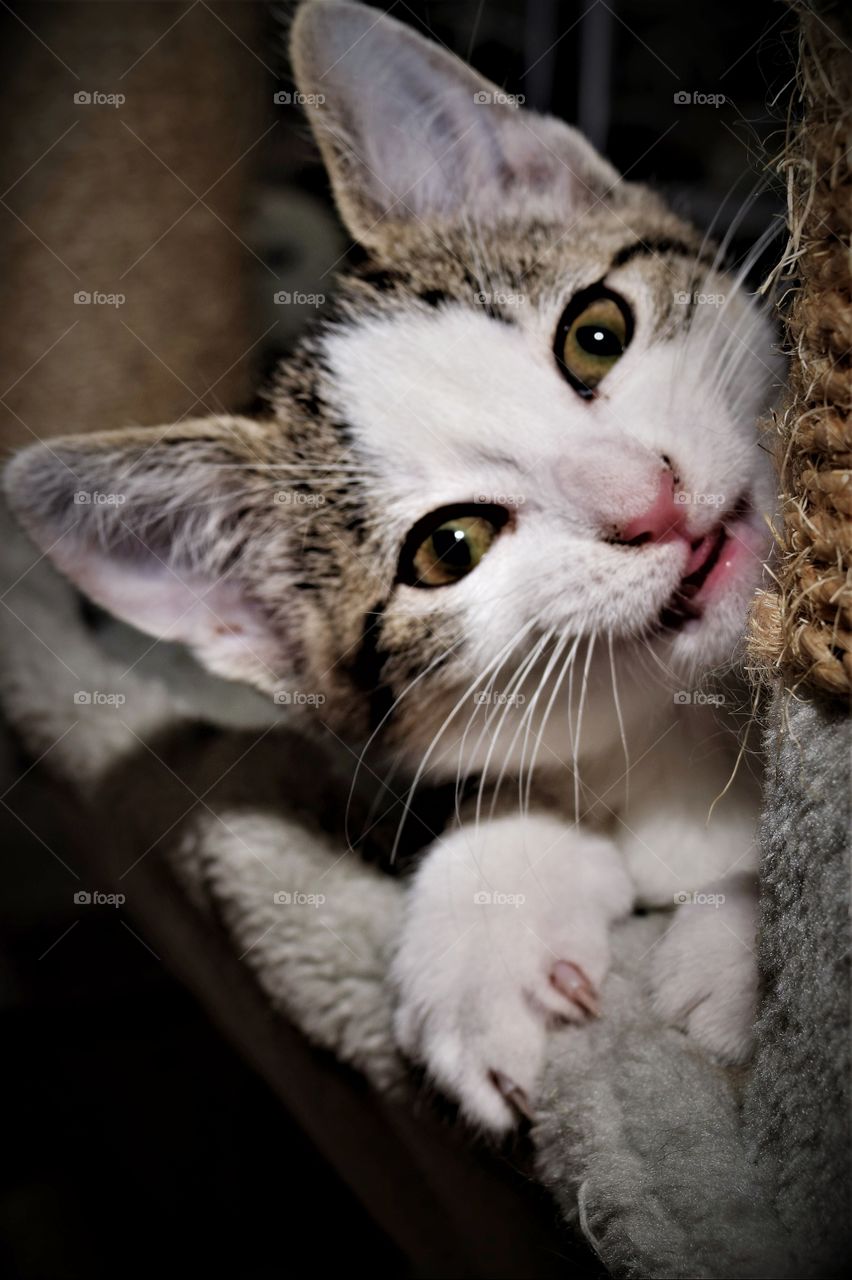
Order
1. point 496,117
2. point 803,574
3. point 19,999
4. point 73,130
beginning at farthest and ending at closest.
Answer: point 19,999
point 73,130
point 496,117
point 803,574

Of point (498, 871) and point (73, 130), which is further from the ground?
point (73, 130)

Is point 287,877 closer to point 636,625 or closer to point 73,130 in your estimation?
point 636,625

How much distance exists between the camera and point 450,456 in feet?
2.71

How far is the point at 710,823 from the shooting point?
880 mm

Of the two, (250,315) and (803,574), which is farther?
(250,315)

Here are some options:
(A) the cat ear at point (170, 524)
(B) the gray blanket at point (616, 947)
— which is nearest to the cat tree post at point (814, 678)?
(B) the gray blanket at point (616, 947)

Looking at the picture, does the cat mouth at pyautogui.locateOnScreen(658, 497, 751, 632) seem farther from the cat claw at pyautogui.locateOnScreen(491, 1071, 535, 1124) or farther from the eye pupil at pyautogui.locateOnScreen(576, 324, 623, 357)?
the cat claw at pyautogui.locateOnScreen(491, 1071, 535, 1124)

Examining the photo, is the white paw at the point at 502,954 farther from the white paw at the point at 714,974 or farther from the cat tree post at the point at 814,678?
the cat tree post at the point at 814,678

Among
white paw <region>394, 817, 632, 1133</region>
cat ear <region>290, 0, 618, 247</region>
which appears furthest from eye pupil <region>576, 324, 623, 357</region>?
white paw <region>394, 817, 632, 1133</region>

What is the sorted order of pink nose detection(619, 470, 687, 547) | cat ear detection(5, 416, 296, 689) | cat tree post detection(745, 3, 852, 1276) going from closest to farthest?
cat tree post detection(745, 3, 852, 1276) < pink nose detection(619, 470, 687, 547) < cat ear detection(5, 416, 296, 689)

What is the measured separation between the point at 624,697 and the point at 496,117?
56 cm

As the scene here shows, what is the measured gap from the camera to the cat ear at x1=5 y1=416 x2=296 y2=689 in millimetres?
868

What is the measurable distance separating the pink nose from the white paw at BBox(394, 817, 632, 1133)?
0.98 feet

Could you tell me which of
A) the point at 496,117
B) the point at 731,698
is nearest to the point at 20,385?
the point at 496,117
